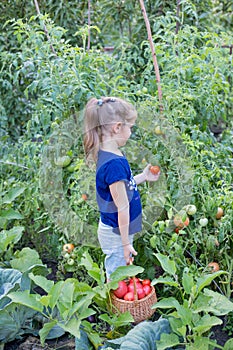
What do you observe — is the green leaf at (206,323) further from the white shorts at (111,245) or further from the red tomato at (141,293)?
the white shorts at (111,245)

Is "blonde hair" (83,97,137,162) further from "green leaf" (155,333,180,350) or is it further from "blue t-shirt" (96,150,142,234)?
"green leaf" (155,333,180,350)

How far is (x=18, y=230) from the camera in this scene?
335 centimetres

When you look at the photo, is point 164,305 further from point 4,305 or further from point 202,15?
point 202,15

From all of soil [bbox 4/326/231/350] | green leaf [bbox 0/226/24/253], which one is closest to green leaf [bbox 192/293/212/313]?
soil [bbox 4/326/231/350]

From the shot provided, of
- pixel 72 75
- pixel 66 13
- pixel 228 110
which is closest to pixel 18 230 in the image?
pixel 72 75

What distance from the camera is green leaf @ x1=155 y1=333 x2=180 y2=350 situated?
Answer: 97.3 inches

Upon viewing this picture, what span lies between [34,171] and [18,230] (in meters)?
0.38

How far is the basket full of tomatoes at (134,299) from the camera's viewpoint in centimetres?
273

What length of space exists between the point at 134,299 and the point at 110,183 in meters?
0.58

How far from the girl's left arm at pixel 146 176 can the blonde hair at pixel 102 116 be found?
12.6 inches

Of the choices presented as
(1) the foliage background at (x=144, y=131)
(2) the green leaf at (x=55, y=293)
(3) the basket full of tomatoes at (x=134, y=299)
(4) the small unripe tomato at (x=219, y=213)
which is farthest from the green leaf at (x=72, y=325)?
(4) the small unripe tomato at (x=219, y=213)

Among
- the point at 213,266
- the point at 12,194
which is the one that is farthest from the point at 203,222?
the point at 12,194

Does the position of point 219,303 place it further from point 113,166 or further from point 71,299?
point 113,166

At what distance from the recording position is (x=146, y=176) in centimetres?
294
